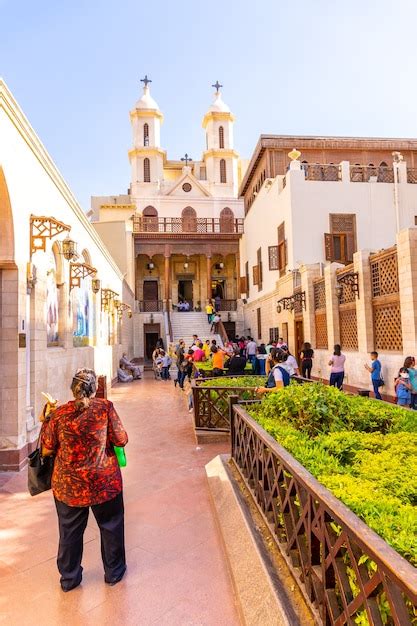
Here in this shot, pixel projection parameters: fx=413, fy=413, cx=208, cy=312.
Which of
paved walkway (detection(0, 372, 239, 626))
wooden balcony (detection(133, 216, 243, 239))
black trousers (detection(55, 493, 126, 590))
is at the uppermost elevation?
wooden balcony (detection(133, 216, 243, 239))

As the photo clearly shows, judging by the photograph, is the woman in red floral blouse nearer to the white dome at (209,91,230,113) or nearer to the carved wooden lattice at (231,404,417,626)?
the carved wooden lattice at (231,404,417,626)

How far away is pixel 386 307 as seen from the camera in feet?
33.3

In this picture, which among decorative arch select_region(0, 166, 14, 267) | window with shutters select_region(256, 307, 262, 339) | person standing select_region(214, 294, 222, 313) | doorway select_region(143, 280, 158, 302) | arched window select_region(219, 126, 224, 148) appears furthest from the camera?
arched window select_region(219, 126, 224, 148)

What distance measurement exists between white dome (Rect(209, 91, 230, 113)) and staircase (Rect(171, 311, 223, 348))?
57.9 ft

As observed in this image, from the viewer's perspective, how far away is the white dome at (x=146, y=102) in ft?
104

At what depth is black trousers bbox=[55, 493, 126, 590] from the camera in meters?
2.80

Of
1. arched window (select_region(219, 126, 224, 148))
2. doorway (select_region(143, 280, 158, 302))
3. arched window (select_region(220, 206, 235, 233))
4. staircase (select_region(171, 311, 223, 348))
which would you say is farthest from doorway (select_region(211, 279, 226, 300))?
arched window (select_region(219, 126, 224, 148))

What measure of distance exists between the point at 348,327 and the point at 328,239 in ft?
18.5

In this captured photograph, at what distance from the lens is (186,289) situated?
104 ft

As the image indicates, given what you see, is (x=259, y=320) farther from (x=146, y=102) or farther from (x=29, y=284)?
(x=146, y=102)

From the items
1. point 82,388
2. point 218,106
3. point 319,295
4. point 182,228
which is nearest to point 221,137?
point 218,106

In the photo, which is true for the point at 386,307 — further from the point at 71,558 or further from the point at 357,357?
the point at 71,558

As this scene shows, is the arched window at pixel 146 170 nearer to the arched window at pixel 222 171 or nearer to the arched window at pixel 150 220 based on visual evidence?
the arched window at pixel 150 220

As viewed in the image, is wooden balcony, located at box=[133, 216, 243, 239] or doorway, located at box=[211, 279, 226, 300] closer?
wooden balcony, located at box=[133, 216, 243, 239]
